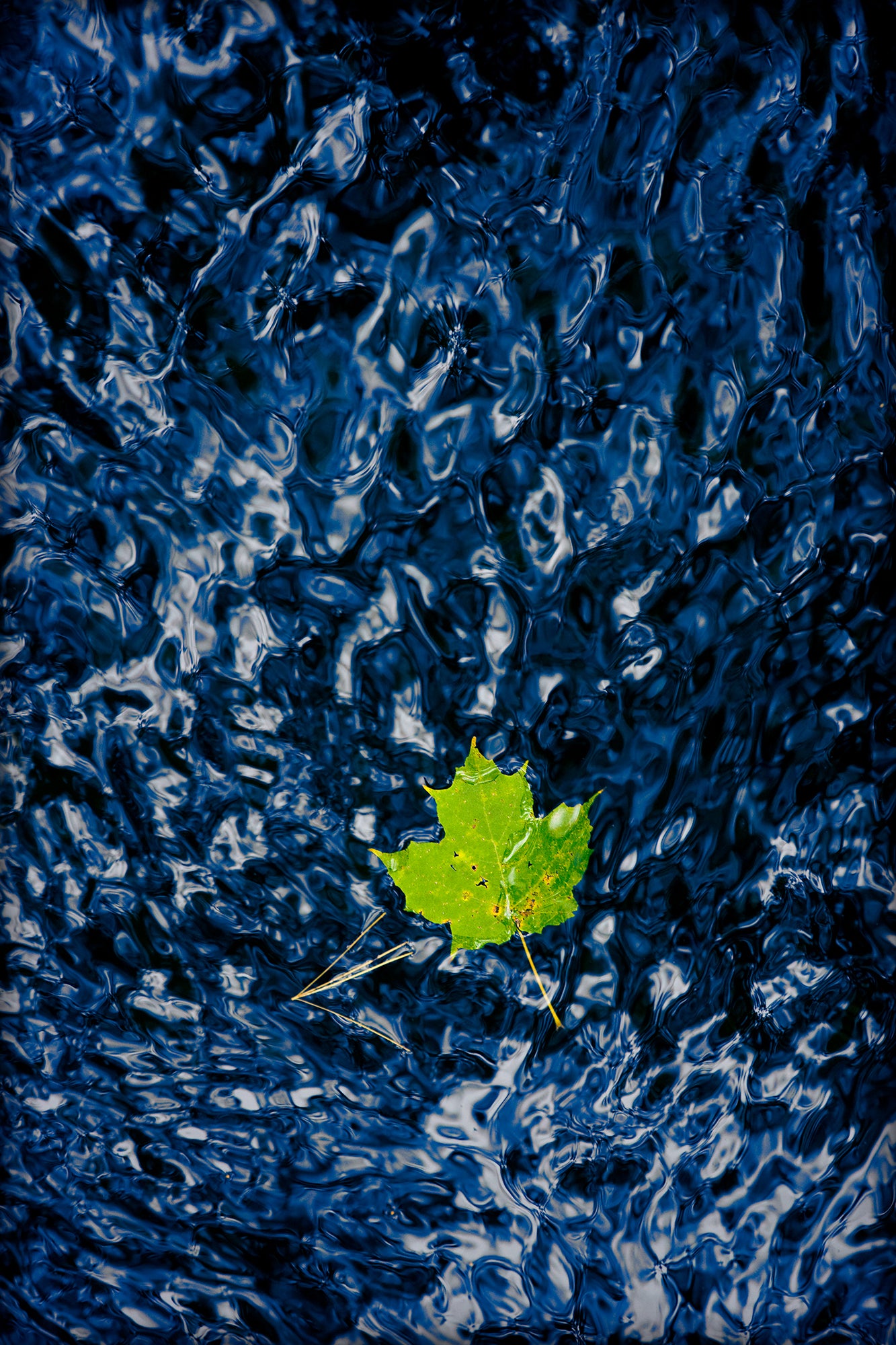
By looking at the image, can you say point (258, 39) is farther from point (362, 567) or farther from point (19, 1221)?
point (19, 1221)

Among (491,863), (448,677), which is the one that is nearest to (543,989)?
(491,863)

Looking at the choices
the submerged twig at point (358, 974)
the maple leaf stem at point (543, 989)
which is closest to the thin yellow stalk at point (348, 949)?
the submerged twig at point (358, 974)

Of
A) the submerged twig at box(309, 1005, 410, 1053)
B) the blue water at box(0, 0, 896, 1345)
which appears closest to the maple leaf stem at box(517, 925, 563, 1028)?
the blue water at box(0, 0, 896, 1345)

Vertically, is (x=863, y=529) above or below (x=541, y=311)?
below

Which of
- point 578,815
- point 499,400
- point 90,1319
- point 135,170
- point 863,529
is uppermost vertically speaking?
point 135,170

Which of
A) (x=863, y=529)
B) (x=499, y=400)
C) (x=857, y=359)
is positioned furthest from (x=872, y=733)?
(x=499, y=400)
